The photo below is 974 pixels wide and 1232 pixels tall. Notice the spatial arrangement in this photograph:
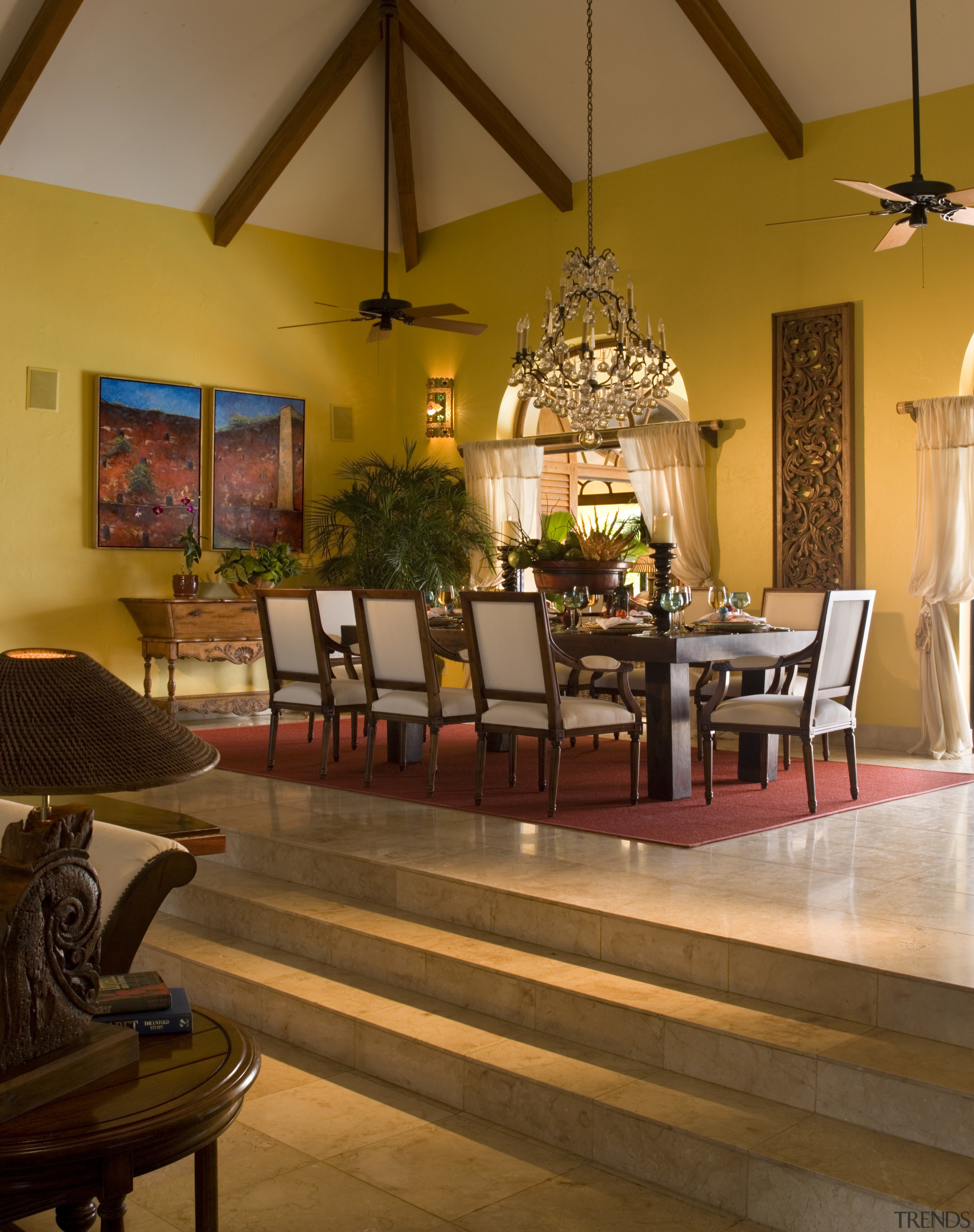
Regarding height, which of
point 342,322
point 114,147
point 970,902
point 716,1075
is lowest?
point 716,1075

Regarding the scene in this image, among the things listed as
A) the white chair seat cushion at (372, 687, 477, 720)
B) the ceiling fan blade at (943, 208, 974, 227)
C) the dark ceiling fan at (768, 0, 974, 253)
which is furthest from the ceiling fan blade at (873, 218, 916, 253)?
the white chair seat cushion at (372, 687, 477, 720)

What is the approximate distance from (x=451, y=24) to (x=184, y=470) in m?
3.94

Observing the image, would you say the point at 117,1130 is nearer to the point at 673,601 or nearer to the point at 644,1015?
the point at 644,1015

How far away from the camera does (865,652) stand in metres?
7.73

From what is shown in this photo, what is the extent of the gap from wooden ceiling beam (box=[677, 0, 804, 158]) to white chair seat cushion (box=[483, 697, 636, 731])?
4387mm

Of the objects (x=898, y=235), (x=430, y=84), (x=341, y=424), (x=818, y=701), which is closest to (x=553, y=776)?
(x=818, y=701)

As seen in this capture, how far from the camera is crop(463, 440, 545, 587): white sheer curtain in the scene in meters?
9.75

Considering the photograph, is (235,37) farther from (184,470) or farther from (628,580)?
(628,580)

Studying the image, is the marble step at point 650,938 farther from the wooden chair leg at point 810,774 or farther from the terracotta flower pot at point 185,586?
the terracotta flower pot at point 185,586

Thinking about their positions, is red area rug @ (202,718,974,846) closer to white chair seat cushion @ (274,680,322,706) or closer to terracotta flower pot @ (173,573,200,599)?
white chair seat cushion @ (274,680,322,706)

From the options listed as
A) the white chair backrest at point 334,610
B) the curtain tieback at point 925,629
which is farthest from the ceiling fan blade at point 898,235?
the white chair backrest at point 334,610

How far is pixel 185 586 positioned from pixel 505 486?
106 inches

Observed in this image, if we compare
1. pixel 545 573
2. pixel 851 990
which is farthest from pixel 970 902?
pixel 545 573

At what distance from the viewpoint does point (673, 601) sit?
18.9 feet
